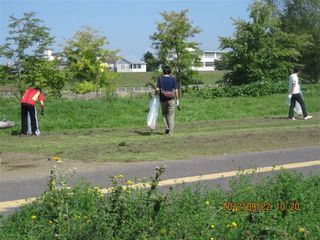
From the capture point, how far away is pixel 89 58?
39.4 metres

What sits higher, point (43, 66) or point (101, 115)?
point (43, 66)

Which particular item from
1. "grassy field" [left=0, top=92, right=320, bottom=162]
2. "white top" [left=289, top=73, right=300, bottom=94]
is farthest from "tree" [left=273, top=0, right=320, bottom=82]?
"white top" [left=289, top=73, right=300, bottom=94]

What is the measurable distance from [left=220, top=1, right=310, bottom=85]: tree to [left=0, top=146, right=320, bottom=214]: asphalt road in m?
31.4

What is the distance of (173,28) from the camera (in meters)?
44.2

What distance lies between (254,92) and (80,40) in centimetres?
1540

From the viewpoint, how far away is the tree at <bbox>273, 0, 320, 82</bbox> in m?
58.9

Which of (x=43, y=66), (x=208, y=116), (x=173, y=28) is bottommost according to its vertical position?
(x=208, y=116)

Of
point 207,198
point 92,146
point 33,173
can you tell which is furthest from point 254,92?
point 207,198

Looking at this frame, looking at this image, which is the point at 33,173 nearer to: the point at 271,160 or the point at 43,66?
the point at 271,160

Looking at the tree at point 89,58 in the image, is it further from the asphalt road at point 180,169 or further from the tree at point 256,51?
the asphalt road at point 180,169

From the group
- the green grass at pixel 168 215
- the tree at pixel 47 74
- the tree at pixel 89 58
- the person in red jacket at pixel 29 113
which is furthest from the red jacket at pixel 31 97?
the tree at pixel 89 58

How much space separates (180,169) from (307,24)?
53.4 meters

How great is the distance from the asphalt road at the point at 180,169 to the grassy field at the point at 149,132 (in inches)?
25.9

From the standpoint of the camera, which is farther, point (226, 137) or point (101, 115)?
point (101, 115)
